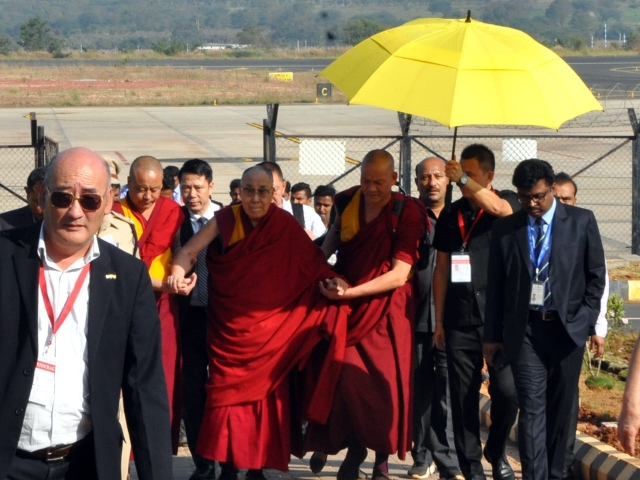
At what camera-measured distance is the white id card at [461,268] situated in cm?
636

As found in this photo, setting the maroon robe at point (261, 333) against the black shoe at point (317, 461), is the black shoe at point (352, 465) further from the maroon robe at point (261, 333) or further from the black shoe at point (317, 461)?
the maroon robe at point (261, 333)

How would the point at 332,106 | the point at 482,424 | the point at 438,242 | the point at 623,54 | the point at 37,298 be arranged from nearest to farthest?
the point at 37,298 → the point at 438,242 → the point at 482,424 → the point at 332,106 → the point at 623,54

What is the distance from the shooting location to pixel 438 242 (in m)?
6.40

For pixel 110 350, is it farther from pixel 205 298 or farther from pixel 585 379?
pixel 585 379

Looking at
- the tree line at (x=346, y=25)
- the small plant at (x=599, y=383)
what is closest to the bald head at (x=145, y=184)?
the small plant at (x=599, y=383)

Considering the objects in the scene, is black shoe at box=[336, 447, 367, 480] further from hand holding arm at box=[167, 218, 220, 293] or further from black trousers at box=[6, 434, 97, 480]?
black trousers at box=[6, 434, 97, 480]

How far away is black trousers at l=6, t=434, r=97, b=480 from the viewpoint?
3494 mm

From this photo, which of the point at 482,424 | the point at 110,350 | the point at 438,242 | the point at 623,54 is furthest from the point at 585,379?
the point at 623,54

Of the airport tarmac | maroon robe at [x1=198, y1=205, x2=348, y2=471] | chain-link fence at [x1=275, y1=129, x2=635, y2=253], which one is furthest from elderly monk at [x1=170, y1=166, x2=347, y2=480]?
the airport tarmac

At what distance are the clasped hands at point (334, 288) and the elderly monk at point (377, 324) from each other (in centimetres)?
7

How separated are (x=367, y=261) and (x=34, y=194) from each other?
84.2 inches

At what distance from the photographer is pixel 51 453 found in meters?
3.52

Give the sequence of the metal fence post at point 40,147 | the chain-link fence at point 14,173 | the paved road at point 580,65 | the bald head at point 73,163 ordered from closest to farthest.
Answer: the bald head at point 73,163 → the metal fence post at point 40,147 → the chain-link fence at point 14,173 → the paved road at point 580,65

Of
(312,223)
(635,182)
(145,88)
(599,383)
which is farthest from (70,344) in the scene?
(145,88)
